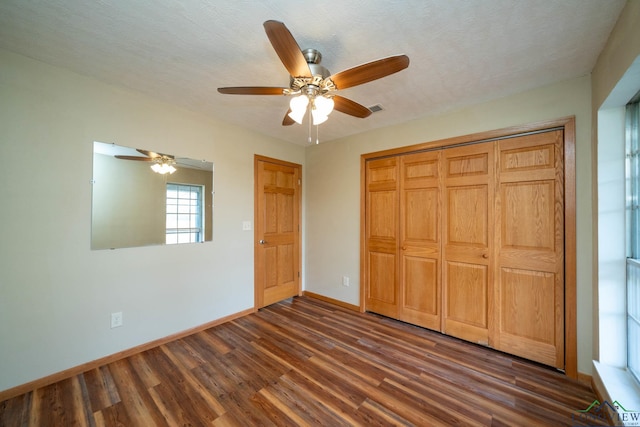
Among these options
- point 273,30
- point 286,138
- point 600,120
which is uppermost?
point 286,138

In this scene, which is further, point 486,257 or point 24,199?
point 486,257

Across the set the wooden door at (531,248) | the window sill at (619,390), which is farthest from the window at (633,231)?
the wooden door at (531,248)

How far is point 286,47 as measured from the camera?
48.8 inches

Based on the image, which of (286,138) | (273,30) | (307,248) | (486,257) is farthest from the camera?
(307,248)

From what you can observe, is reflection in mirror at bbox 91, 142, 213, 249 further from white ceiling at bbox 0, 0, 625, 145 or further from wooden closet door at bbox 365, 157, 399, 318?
wooden closet door at bbox 365, 157, 399, 318

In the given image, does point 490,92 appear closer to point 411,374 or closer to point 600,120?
point 600,120

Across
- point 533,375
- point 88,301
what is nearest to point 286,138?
point 88,301

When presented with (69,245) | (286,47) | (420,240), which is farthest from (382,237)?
(69,245)

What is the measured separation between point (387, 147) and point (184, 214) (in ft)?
8.40

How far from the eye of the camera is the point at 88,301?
209 cm

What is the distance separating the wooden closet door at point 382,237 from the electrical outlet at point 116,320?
8.90 feet

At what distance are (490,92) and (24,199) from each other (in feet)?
13.1

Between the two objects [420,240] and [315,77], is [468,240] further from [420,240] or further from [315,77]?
[315,77]

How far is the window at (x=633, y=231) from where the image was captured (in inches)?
63.9
